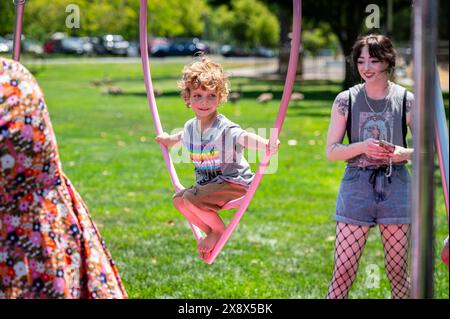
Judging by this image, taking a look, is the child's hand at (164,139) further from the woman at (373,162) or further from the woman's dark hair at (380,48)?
the woman's dark hair at (380,48)

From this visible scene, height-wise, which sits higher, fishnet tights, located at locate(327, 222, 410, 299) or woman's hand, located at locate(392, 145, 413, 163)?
woman's hand, located at locate(392, 145, 413, 163)

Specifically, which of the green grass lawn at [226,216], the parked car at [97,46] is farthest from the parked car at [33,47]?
the green grass lawn at [226,216]

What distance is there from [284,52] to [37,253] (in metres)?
32.3

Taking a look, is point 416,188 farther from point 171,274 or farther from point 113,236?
point 113,236

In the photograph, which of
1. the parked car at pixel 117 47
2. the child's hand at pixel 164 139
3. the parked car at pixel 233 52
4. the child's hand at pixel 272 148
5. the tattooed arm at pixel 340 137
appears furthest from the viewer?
the parked car at pixel 233 52

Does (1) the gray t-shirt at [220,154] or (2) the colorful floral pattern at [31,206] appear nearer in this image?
(2) the colorful floral pattern at [31,206]

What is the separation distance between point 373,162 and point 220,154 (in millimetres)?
765

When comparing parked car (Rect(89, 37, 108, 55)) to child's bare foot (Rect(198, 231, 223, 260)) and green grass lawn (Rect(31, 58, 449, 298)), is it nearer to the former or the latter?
green grass lawn (Rect(31, 58, 449, 298))

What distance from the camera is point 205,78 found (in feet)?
14.9

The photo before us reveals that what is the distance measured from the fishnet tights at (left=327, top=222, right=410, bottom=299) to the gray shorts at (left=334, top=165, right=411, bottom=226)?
5cm

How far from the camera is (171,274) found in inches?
292

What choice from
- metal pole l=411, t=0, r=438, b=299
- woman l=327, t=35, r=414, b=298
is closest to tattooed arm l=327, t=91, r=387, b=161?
woman l=327, t=35, r=414, b=298

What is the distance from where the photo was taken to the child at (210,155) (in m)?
4.56

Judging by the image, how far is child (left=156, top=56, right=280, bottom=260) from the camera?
4.56m
